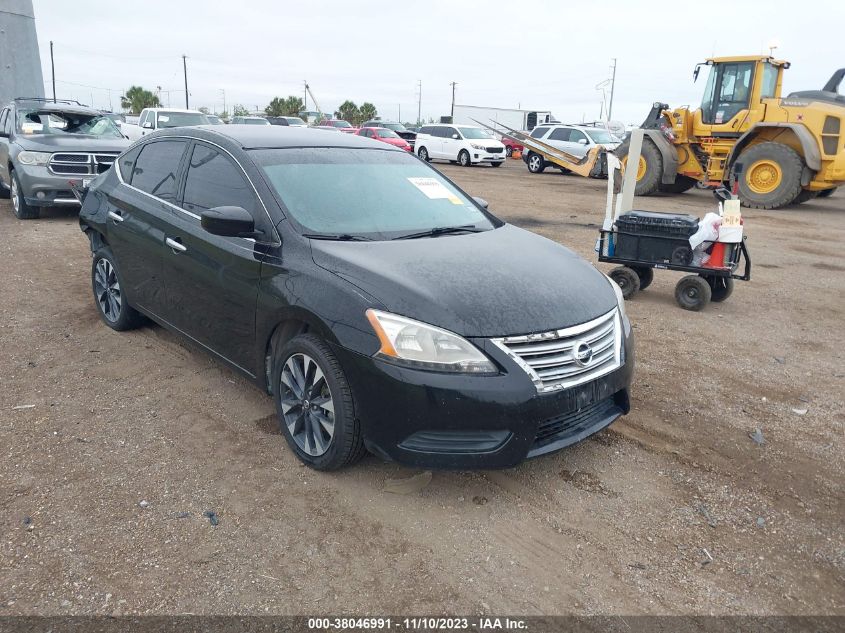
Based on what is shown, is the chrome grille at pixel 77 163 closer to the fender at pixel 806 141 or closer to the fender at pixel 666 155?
the fender at pixel 666 155

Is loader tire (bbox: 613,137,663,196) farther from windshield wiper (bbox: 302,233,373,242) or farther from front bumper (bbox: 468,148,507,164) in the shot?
windshield wiper (bbox: 302,233,373,242)

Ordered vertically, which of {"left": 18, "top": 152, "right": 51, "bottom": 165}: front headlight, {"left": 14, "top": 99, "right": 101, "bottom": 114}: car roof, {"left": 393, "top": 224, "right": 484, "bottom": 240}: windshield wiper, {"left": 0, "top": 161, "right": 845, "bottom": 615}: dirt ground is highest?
{"left": 14, "top": 99, "right": 101, "bottom": 114}: car roof

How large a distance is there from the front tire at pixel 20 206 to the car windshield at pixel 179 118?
25.6ft

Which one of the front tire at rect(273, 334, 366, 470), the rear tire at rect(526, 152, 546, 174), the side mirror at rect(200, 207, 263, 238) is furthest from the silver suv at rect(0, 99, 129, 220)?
the rear tire at rect(526, 152, 546, 174)

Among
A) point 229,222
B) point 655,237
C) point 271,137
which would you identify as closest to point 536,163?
point 655,237

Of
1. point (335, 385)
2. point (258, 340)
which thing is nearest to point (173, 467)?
point (258, 340)

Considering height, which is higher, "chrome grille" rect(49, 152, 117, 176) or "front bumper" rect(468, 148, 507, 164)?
"chrome grille" rect(49, 152, 117, 176)

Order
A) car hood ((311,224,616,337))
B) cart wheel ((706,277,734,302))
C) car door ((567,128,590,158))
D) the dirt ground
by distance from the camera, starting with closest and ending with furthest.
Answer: the dirt ground, car hood ((311,224,616,337)), cart wheel ((706,277,734,302)), car door ((567,128,590,158))

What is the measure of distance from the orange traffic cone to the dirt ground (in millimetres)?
1609

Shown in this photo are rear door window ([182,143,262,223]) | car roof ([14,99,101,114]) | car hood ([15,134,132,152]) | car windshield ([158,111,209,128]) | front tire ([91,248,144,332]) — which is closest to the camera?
rear door window ([182,143,262,223])

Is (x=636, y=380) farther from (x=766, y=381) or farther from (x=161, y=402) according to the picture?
(x=161, y=402)

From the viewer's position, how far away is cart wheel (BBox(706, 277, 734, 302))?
278 inches

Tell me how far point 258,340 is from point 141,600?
150 centimetres

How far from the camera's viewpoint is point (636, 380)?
484cm
